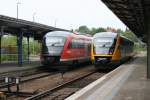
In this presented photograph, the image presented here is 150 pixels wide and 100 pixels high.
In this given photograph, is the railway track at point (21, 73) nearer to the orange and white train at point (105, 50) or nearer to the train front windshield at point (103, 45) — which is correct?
the orange and white train at point (105, 50)

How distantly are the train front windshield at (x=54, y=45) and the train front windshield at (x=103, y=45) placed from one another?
8.13 feet

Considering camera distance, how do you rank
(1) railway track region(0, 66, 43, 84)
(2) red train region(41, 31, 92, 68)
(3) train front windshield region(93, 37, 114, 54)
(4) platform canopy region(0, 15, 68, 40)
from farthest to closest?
1. (3) train front windshield region(93, 37, 114, 54)
2. (2) red train region(41, 31, 92, 68)
3. (4) platform canopy region(0, 15, 68, 40)
4. (1) railway track region(0, 66, 43, 84)

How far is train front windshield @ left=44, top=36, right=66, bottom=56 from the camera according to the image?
2759 centimetres

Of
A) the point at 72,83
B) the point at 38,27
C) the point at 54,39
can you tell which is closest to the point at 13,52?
the point at 38,27

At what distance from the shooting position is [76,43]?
101ft

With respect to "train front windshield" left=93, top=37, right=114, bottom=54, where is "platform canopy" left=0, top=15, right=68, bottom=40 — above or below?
above

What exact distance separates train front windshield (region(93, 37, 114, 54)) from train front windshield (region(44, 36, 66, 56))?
8.13 ft

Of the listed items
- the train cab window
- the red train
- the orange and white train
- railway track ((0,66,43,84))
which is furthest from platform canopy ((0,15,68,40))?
the orange and white train

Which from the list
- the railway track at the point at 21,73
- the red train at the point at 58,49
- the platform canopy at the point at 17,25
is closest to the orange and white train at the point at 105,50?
the red train at the point at 58,49

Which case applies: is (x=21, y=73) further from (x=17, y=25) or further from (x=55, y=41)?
(x=17, y=25)

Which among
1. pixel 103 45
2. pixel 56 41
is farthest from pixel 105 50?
pixel 56 41

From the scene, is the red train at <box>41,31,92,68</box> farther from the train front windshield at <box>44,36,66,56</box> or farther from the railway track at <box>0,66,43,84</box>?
the railway track at <box>0,66,43,84</box>

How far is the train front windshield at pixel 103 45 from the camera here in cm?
2812

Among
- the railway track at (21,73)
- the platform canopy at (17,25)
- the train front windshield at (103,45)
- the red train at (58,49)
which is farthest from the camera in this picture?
the train front windshield at (103,45)
